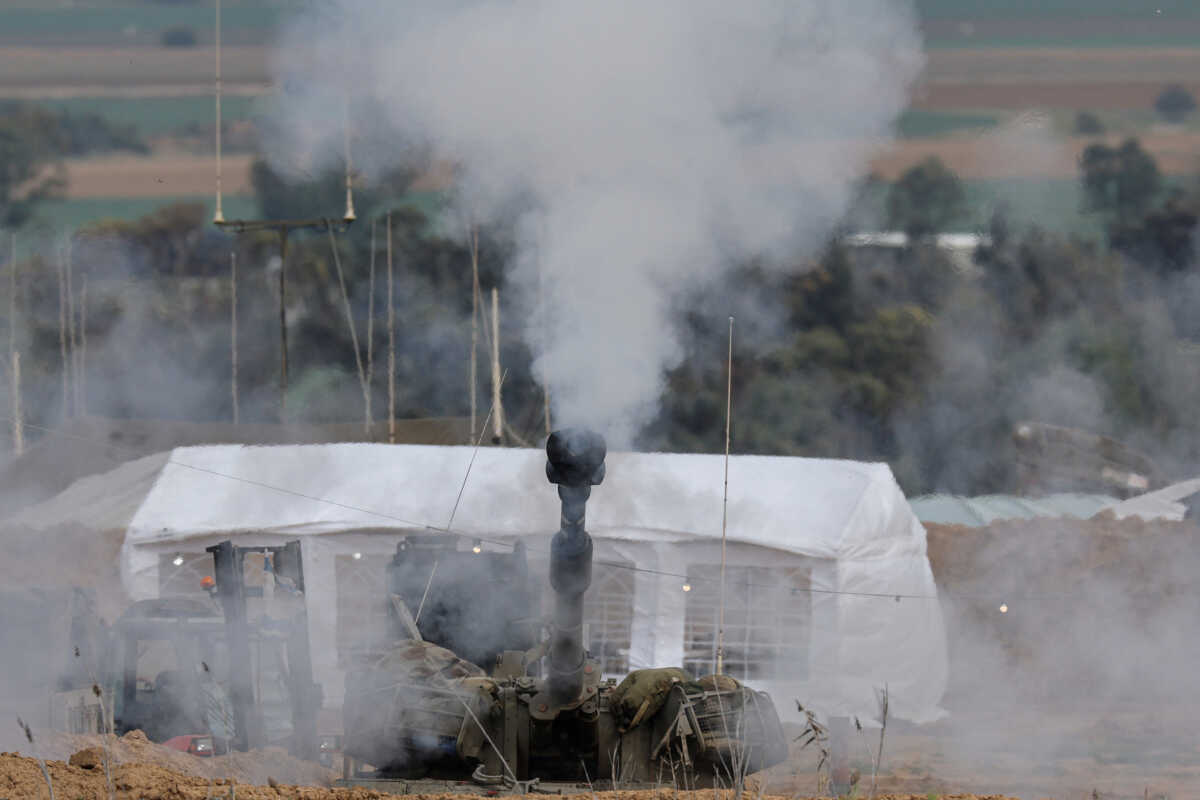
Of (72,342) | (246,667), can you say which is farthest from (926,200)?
(246,667)

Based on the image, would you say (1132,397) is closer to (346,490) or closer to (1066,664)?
(1066,664)

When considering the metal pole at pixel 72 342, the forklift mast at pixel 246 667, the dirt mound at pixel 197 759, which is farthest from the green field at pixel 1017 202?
the dirt mound at pixel 197 759

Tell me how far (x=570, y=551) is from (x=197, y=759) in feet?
12.0

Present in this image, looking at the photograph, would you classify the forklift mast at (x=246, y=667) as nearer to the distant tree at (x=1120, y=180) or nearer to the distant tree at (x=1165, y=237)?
the distant tree at (x=1120, y=180)

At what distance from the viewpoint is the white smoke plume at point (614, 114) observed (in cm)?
1064

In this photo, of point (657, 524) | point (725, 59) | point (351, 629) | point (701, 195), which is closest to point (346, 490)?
point (351, 629)

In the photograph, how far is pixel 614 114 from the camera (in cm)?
1077

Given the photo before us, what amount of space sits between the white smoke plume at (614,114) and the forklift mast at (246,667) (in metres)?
2.72

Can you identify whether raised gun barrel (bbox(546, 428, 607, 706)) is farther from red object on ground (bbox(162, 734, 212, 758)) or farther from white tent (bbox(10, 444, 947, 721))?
white tent (bbox(10, 444, 947, 721))

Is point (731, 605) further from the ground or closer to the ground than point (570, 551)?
closer to the ground

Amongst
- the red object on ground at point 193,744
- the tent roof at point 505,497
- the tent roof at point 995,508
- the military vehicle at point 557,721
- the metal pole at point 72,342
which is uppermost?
the metal pole at point 72,342

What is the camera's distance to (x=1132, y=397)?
2681 cm

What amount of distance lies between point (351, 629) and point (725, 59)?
21.8 feet

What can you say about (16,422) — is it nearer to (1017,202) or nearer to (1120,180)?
(1017,202)
